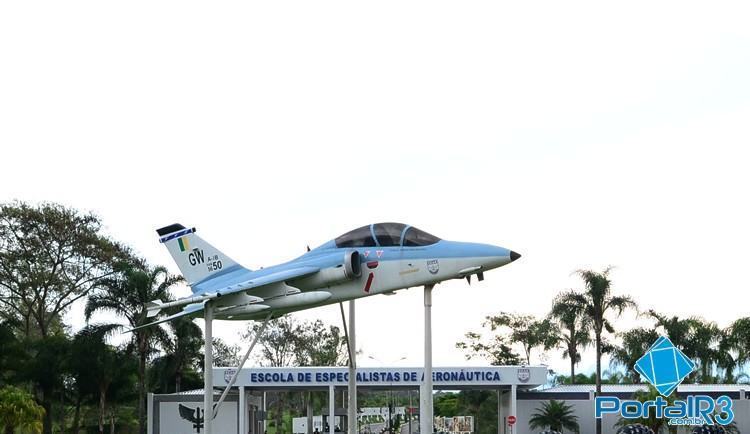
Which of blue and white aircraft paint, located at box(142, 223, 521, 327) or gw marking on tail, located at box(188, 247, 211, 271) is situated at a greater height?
gw marking on tail, located at box(188, 247, 211, 271)

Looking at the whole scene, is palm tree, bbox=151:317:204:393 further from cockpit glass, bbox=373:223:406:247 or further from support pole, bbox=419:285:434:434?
support pole, bbox=419:285:434:434

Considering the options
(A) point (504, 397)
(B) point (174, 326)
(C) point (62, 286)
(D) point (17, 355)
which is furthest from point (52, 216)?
(A) point (504, 397)

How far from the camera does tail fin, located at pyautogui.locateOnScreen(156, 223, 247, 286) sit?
96.9 feet

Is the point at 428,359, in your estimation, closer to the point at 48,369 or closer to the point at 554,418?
the point at 554,418

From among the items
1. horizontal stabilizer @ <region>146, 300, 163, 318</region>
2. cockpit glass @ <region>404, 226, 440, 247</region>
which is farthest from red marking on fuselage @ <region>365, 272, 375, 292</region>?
horizontal stabilizer @ <region>146, 300, 163, 318</region>

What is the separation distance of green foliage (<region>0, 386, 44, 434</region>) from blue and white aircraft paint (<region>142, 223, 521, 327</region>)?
19459mm

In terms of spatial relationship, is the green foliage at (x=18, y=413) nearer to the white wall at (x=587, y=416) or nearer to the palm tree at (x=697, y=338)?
the white wall at (x=587, y=416)

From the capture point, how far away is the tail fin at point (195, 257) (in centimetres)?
2955

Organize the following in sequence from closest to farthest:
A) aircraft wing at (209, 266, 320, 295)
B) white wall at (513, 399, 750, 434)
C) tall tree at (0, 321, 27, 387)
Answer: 1. aircraft wing at (209, 266, 320, 295)
2. tall tree at (0, 321, 27, 387)
3. white wall at (513, 399, 750, 434)

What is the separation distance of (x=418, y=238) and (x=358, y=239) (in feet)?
5.39

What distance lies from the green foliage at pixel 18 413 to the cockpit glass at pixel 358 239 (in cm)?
2412

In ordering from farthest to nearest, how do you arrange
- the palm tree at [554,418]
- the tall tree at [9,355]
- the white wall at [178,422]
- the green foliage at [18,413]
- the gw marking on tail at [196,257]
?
the palm tree at [554,418], the white wall at [178,422], the tall tree at [9,355], the green foliage at [18,413], the gw marking on tail at [196,257]

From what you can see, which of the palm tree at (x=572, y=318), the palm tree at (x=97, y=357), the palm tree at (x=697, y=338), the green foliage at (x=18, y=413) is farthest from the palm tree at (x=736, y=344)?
the green foliage at (x=18, y=413)

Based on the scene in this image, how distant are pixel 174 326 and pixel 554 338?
28.1 m
